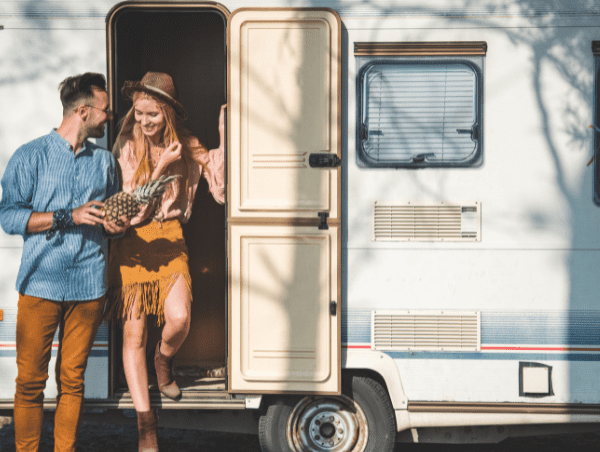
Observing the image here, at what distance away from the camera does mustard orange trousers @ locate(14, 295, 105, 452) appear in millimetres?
3819

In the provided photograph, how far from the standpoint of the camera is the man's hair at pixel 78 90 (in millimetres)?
3922

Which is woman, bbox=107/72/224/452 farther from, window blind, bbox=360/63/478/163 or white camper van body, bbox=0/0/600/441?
window blind, bbox=360/63/478/163

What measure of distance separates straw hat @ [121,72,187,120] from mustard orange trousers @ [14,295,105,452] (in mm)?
1526

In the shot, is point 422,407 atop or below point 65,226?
below

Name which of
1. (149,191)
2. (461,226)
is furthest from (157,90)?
(461,226)

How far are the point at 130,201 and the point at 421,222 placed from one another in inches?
70.8

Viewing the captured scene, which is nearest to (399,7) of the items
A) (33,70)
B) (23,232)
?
(33,70)

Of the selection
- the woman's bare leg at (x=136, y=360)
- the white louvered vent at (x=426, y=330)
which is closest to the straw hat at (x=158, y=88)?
the woman's bare leg at (x=136, y=360)

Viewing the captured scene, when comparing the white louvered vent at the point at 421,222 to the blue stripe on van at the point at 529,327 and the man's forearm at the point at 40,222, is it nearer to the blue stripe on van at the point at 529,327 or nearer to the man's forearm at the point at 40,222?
the blue stripe on van at the point at 529,327

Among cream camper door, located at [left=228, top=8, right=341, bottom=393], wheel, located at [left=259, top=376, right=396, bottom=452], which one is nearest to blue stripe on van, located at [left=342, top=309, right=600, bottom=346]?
cream camper door, located at [left=228, top=8, right=341, bottom=393]

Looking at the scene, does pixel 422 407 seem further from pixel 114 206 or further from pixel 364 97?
pixel 114 206

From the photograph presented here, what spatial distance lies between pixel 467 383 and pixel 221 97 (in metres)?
3.25

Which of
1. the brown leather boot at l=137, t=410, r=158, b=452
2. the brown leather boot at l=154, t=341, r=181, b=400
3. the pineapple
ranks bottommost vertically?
the brown leather boot at l=137, t=410, r=158, b=452

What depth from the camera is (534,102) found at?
4105 millimetres
